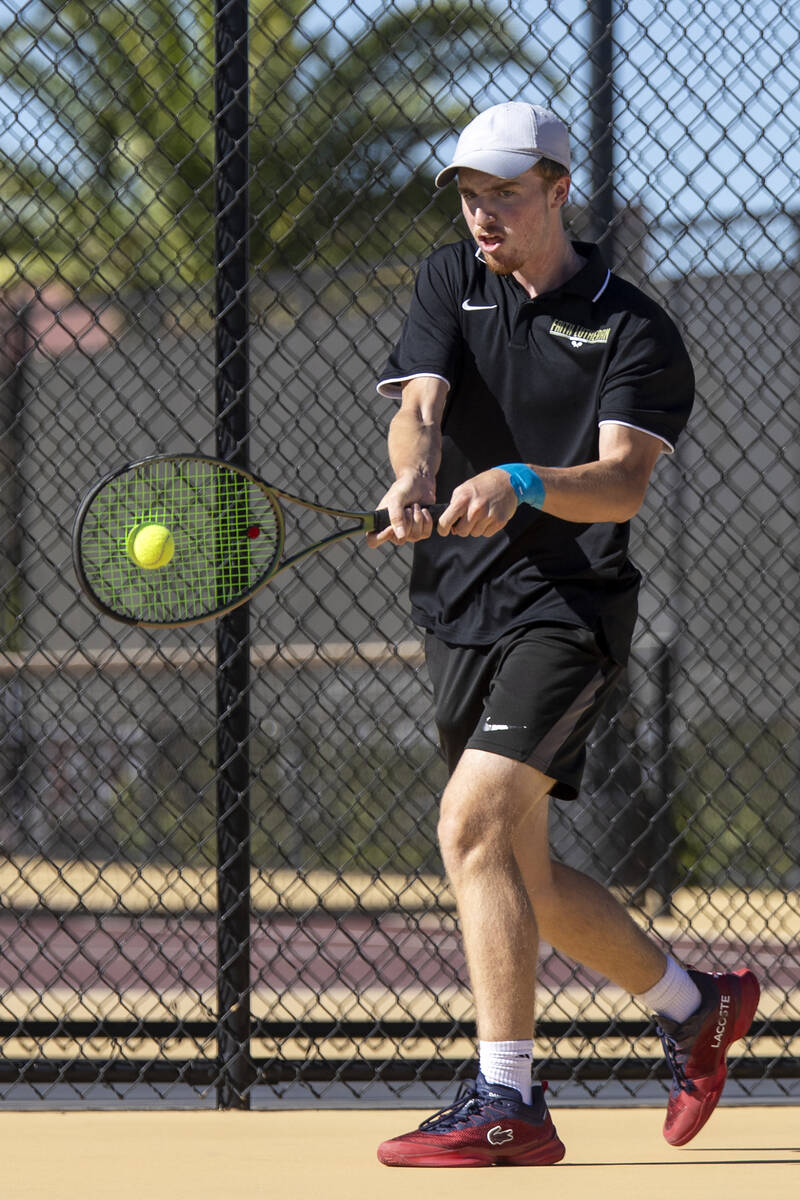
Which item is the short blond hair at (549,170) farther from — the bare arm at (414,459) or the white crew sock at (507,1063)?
the white crew sock at (507,1063)

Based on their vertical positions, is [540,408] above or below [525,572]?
above

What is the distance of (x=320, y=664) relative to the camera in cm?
681

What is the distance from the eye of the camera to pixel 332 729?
6.99 m

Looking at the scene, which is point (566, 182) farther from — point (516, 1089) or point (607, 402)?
point (516, 1089)

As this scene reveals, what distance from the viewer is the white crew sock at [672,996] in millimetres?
2811

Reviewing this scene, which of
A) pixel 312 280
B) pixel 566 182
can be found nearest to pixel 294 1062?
pixel 566 182

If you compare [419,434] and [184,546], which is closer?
[419,434]

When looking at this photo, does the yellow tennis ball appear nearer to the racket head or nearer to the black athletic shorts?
the racket head

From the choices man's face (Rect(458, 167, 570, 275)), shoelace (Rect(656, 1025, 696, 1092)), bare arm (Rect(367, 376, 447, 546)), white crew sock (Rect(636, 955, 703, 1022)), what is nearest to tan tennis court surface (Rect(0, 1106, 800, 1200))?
shoelace (Rect(656, 1025, 696, 1092))

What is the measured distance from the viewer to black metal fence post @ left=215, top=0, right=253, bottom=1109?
3.23 metres

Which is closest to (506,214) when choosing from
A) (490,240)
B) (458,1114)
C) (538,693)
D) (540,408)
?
(490,240)

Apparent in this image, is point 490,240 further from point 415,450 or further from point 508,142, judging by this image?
point 415,450

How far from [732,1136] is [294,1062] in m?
0.96

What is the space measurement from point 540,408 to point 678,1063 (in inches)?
49.6
